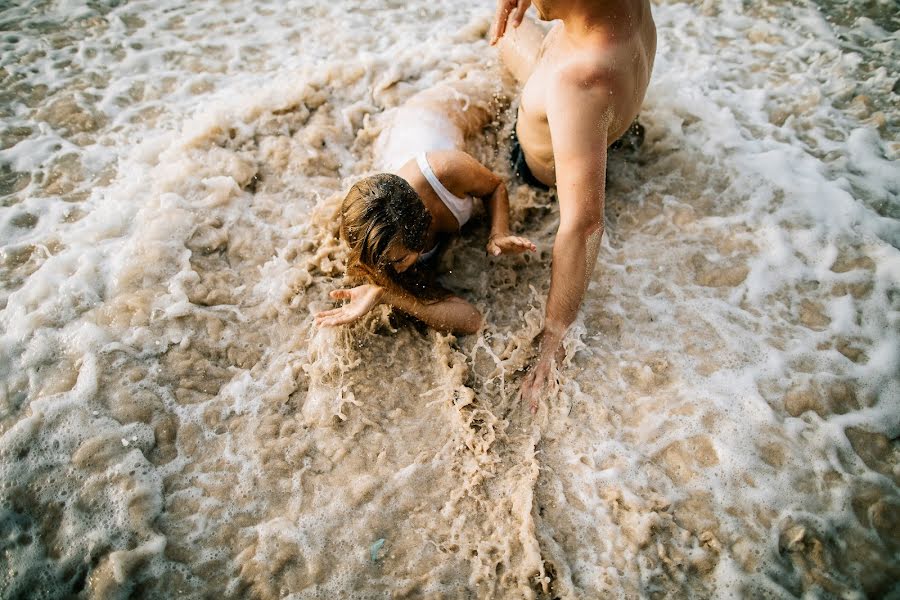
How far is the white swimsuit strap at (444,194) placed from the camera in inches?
114

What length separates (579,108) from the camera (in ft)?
7.54

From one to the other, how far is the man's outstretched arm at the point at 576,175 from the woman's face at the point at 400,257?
0.73 metres

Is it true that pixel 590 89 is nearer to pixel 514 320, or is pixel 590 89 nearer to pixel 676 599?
pixel 514 320

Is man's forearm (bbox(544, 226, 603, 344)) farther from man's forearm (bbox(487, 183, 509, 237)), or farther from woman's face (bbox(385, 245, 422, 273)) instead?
woman's face (bbox(385, 245, 422, 273))

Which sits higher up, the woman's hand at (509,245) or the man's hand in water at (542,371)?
the woman's hand at (509,245)

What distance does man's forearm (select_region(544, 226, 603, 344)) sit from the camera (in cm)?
251

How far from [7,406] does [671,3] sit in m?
5.65

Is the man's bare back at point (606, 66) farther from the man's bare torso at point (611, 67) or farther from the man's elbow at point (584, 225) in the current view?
the man's elbow at point (584, 225)

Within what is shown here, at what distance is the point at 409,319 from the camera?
2992 mm

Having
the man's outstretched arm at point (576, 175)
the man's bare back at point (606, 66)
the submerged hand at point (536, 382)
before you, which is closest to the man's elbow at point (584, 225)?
the man's outstretched arm at point (576, 175)

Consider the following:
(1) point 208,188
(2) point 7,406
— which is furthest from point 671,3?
(2) point 7,406

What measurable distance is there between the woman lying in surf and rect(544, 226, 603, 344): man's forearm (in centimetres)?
22

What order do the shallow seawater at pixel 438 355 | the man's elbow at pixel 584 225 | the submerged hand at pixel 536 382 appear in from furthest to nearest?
the submerged hand at pixel 536 382 < the man's elbow at pixel 584 225 < the shallow seawater at pixel 438 355

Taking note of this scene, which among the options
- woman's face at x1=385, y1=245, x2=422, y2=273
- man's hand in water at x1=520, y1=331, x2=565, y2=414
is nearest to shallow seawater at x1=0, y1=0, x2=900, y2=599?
man's hand in water at x1=520, y1=331, x2=565, y2=414
